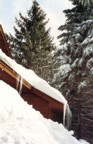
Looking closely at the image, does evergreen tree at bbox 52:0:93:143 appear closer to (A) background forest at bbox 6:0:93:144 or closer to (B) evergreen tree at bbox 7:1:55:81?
(A) background forest at bbox 6:0:93:144

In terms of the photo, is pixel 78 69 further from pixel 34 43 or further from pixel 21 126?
pixel 21 126

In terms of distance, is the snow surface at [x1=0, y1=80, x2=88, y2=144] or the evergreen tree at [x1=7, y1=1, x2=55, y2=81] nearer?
the snow surface at [x1=0, y1=80, x2=88, y2=144]

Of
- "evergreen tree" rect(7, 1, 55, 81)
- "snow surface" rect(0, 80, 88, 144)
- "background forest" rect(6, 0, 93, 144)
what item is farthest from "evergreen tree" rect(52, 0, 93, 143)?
"snow surface" rect(0, 80, 88, 144)

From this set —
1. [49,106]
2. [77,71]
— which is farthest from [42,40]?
[49,106]

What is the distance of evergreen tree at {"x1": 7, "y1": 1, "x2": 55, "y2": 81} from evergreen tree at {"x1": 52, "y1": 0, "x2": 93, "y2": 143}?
21.2 feet

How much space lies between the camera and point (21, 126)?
24.0 ft

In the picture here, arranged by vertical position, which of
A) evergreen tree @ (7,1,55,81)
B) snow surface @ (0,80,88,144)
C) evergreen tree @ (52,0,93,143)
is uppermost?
evergreen tree @ (7,1,55,81)

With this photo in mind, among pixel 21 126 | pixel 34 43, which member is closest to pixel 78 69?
pixel 34 43

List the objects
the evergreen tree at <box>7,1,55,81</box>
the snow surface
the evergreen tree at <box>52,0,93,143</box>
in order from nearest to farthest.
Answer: the snow surface, the evergreen tree at <box>52,0,93,143</box>, the evergreen tree at <box>7,1,55,81</box>

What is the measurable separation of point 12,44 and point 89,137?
12238 mm

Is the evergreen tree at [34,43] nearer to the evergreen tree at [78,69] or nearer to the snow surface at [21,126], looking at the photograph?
the evergreen tree at [78,69]

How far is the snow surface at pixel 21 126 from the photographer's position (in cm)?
661

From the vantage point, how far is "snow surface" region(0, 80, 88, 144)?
6610 millimetres

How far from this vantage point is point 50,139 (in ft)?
24.7
